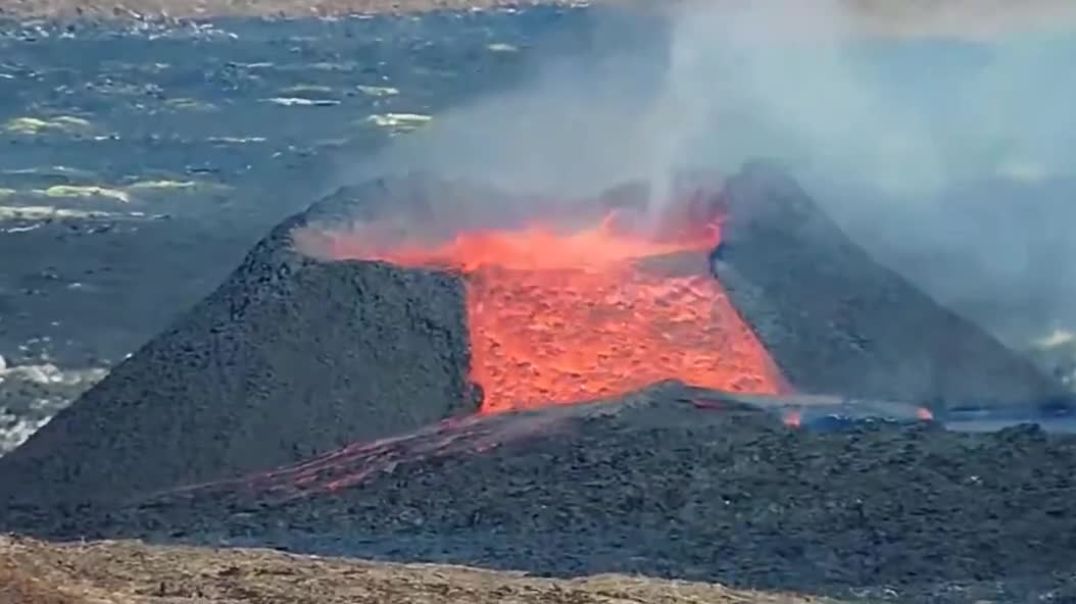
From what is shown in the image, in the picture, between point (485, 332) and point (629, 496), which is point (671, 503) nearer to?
point (629, 496)

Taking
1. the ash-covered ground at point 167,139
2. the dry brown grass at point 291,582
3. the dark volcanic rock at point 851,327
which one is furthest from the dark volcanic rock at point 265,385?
the dry brown grass at point 291,582

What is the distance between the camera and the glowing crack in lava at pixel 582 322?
61.9 ft

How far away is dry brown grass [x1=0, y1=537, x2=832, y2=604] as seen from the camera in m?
10.8

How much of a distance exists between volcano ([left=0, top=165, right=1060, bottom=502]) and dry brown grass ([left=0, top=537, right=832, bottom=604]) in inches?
154

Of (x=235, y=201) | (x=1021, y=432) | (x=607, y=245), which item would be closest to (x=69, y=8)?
(x=235, y=201)

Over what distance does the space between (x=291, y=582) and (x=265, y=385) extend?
591cm

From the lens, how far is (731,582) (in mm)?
12703

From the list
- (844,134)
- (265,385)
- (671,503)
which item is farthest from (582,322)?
(844,134)

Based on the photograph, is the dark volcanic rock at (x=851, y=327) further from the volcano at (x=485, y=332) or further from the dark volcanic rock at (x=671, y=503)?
the dark volcanic rock at (x=671, y=503)

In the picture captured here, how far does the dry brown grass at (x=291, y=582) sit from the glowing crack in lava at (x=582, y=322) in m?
5.97

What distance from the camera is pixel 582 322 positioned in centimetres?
1933

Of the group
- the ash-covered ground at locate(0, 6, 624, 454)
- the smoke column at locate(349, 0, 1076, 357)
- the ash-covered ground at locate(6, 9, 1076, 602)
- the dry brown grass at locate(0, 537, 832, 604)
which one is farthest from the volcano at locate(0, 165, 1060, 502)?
the dry brown grass at locate(0, 537, 832, 604)

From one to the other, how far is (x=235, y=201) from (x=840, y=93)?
9.35 m

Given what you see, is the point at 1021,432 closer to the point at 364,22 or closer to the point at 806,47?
the point at 806,47
